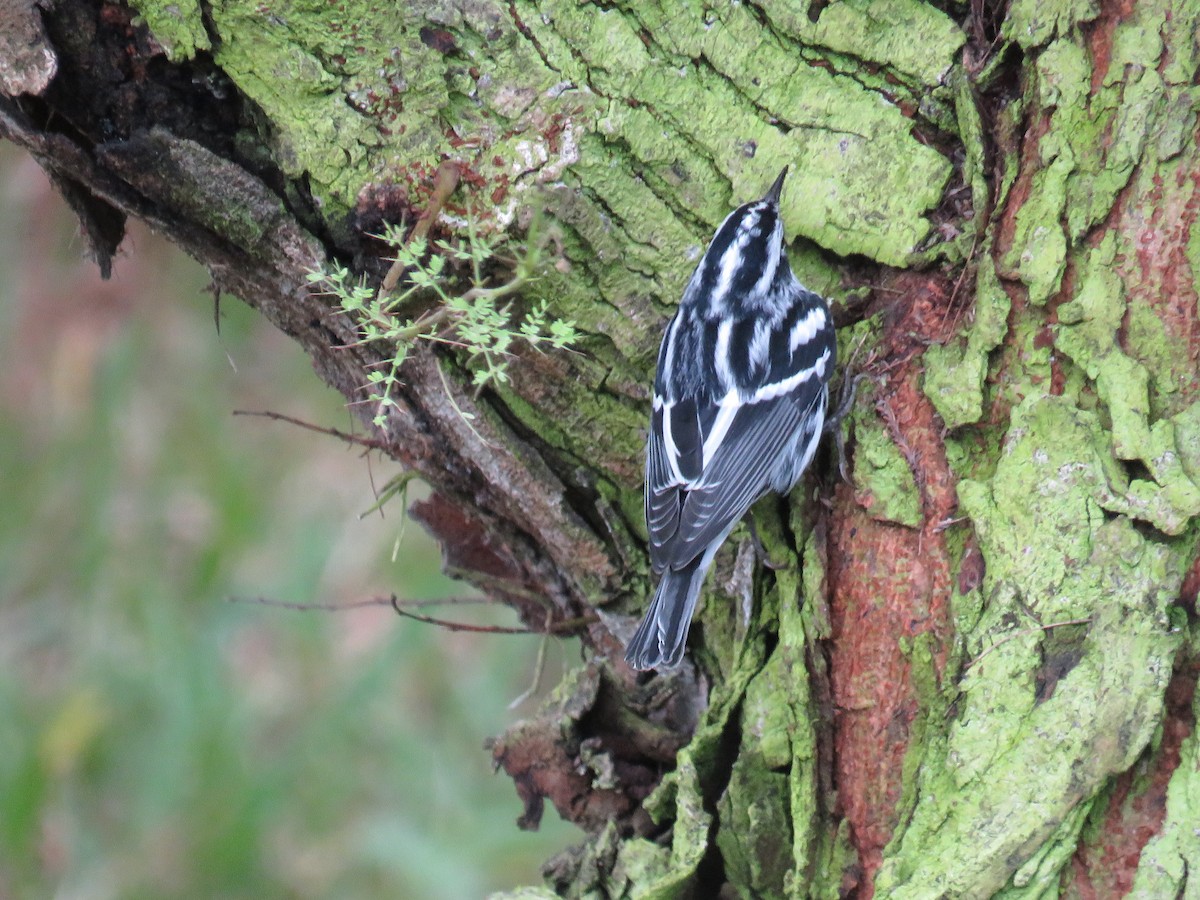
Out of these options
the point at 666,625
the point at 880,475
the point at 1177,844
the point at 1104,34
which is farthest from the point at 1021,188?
the point at 1177,844

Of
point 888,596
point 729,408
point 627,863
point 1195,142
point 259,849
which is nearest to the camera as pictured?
point 1195,142

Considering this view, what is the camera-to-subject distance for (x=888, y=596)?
260 cm

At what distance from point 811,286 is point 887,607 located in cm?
86

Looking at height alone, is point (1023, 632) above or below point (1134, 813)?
above

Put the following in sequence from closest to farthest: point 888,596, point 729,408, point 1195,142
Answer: point 1195,142
point 888,596
point 729,408

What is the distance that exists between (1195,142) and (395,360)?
1.80 m

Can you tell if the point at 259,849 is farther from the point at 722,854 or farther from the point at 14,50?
the point at 14,50

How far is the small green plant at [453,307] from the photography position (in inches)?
105

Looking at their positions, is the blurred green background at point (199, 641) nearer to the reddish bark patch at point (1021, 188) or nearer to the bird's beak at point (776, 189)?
the bird's beak at point (776, 189)

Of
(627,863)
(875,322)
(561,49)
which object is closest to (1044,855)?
(627,863)

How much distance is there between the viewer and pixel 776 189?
2.81m

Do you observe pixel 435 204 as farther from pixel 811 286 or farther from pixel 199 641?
pixel 199 641

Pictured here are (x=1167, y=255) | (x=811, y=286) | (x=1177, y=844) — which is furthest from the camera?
(x=811, y=286)

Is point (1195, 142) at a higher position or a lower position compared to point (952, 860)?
higher
